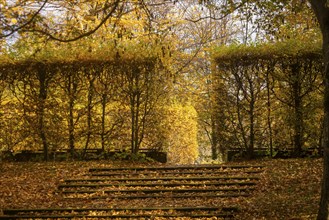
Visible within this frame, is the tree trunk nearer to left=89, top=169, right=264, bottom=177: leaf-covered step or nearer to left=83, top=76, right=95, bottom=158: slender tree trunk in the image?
left=89, top=169, right=264, bottom=177: leaf-covered step

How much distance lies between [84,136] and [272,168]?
5.66m

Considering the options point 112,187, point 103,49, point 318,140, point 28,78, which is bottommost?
point 112,187

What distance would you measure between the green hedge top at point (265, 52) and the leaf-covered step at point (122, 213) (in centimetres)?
604

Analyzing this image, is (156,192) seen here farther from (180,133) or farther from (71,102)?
(180,133)

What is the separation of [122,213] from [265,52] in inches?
273

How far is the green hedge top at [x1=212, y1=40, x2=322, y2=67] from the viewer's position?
43.0 feet

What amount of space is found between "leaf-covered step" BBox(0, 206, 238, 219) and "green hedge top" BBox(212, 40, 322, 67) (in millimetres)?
6042

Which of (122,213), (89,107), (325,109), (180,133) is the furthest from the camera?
(180,133)

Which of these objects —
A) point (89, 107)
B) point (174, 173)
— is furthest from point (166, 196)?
point (89, 107)

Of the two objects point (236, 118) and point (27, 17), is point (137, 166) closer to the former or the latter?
point (236, 118)

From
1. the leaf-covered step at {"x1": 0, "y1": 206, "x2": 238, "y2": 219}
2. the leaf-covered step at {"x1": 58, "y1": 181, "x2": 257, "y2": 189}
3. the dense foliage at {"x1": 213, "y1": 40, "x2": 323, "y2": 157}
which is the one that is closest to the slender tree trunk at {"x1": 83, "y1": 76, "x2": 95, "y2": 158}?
the leaf-covered step at {"x1": 58, "y1": 181, "x2": 257, "y2": 189}

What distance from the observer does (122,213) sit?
8594 millimetres

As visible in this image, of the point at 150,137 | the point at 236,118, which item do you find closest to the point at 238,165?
the point at 236,118

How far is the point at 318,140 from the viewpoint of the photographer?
1329 cm
